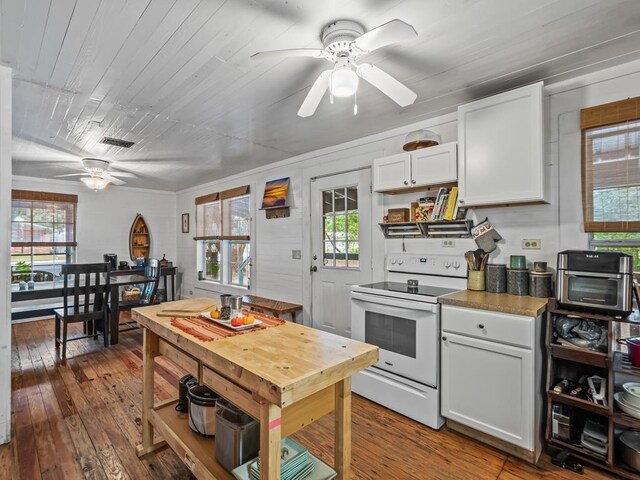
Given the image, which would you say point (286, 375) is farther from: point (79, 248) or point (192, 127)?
point (79, 248)

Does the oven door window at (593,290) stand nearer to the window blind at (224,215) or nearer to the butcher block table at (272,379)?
the butcher block table at (272,379)

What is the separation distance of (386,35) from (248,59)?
2.99ft

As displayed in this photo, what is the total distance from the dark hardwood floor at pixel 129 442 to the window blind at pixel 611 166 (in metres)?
1.47

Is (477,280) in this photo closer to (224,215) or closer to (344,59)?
(344,59)

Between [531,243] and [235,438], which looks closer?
[235,438]

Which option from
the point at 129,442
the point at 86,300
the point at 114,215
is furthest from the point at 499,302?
the point at 114,215

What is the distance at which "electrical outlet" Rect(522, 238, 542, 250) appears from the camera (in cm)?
231

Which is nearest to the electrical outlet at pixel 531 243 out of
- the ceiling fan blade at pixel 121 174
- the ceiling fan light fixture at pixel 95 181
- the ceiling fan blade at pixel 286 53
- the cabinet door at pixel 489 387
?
the cabinet door at pixel 489 387

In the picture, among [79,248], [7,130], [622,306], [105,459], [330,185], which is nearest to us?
[622,306]

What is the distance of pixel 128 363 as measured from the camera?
11.2 feet

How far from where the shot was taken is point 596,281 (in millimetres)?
1866

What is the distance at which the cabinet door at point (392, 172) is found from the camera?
275 centimetres

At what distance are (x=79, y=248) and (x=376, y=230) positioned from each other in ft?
17.4

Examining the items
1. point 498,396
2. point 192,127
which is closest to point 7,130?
point 192,127
